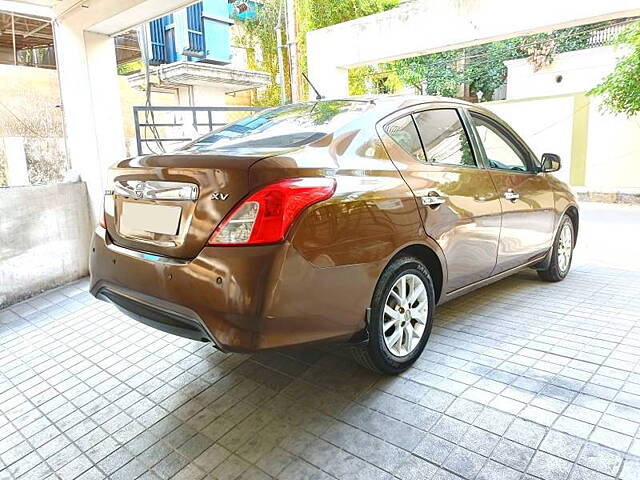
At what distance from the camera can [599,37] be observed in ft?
45.1

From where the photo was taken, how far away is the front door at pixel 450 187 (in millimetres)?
2604

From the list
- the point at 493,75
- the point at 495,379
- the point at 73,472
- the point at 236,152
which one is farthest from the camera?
the point at 493,75

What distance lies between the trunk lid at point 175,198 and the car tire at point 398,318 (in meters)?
0.91

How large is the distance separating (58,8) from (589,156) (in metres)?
10.8

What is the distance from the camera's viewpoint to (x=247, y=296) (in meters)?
Answer: 1.90

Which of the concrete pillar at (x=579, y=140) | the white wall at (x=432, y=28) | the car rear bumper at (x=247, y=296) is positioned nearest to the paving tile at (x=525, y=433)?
the car rear bumper at (x=247, y=296)

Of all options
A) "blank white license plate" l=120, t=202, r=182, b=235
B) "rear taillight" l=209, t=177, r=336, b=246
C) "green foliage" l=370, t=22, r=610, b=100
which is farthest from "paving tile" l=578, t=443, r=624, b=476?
"green foliage" l=370, t=22, r=610, b=100


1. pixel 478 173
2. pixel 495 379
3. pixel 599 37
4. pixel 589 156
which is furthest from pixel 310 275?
pixel 599 37

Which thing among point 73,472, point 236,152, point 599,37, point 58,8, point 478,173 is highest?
point 599,37

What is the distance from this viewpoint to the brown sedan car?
1.94 meters

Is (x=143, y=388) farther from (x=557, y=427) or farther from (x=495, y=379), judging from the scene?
(x=557, y=427)

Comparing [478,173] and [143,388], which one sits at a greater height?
[478,173]

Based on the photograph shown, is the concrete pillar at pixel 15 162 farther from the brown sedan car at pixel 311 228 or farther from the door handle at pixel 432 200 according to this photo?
the door handle at pixel 432 200

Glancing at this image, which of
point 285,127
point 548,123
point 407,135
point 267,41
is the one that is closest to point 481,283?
point 407,135
